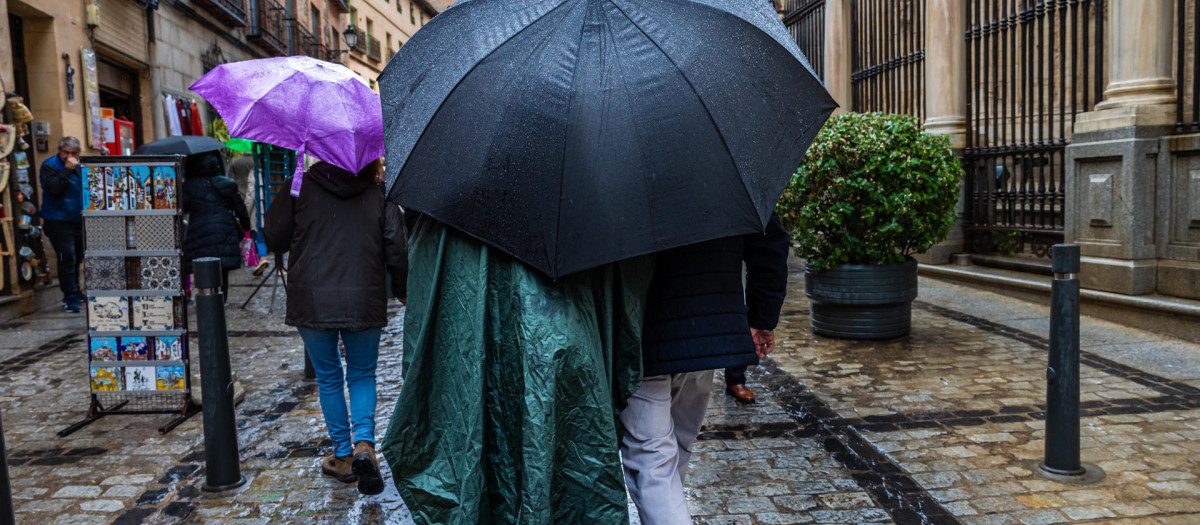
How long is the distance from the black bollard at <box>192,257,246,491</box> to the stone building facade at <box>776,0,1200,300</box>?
22.0ft

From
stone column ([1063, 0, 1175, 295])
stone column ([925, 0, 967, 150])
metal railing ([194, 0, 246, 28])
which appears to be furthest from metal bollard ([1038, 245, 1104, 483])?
metal railing ([194, 0, 246, 28])

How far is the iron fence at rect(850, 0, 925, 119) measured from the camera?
431 inches

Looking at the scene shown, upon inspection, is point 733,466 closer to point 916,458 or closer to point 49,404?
point 916,458

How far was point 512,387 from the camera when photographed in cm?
243

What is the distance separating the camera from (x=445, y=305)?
8.21ft

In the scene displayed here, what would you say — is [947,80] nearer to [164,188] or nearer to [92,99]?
[164,188]

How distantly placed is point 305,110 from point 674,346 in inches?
89.7

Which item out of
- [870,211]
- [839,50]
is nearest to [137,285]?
[870,211]

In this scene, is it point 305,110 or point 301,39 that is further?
point 301,39

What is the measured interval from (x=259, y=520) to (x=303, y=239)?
1237 millimetres

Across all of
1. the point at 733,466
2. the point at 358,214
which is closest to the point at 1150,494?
the point at 733,466

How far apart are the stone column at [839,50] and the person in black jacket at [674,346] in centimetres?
1120

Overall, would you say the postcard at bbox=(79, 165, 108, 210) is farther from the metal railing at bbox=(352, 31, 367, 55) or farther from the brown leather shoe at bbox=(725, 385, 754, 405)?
the metal railing at bbox=(352, 31, 367, 55)

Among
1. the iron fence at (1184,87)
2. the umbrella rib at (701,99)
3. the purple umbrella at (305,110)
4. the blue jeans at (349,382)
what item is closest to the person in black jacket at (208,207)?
the purple umbrella at (305,110)
